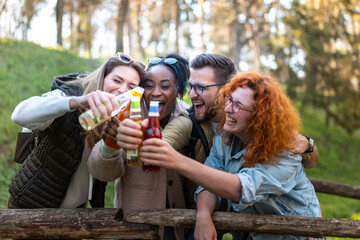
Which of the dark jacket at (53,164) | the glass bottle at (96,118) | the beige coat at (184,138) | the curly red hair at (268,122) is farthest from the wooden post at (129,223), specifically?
the glass bottle at (96,118)

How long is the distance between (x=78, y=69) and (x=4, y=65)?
192 cm

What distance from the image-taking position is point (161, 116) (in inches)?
122

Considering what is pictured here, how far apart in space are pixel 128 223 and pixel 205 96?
125 cm

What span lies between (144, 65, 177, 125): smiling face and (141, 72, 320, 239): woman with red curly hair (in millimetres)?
554

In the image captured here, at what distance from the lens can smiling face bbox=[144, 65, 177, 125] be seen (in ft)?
9.93

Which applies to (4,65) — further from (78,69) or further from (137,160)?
(137,160)

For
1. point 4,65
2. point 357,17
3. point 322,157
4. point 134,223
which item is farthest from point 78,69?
point 357,17

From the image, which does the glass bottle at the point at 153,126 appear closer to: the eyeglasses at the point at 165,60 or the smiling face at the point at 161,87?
the smiling face at the point at 161,87

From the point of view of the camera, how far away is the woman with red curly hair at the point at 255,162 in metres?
2.15

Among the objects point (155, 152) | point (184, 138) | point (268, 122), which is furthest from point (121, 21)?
point (155, 152)

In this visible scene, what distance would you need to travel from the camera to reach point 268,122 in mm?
2318

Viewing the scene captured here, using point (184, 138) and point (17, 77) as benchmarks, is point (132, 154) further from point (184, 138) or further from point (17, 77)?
point (17, 77)

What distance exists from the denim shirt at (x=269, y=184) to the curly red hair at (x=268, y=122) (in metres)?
0.07

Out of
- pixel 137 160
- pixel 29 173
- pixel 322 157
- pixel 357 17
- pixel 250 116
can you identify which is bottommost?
pixel 322 157
